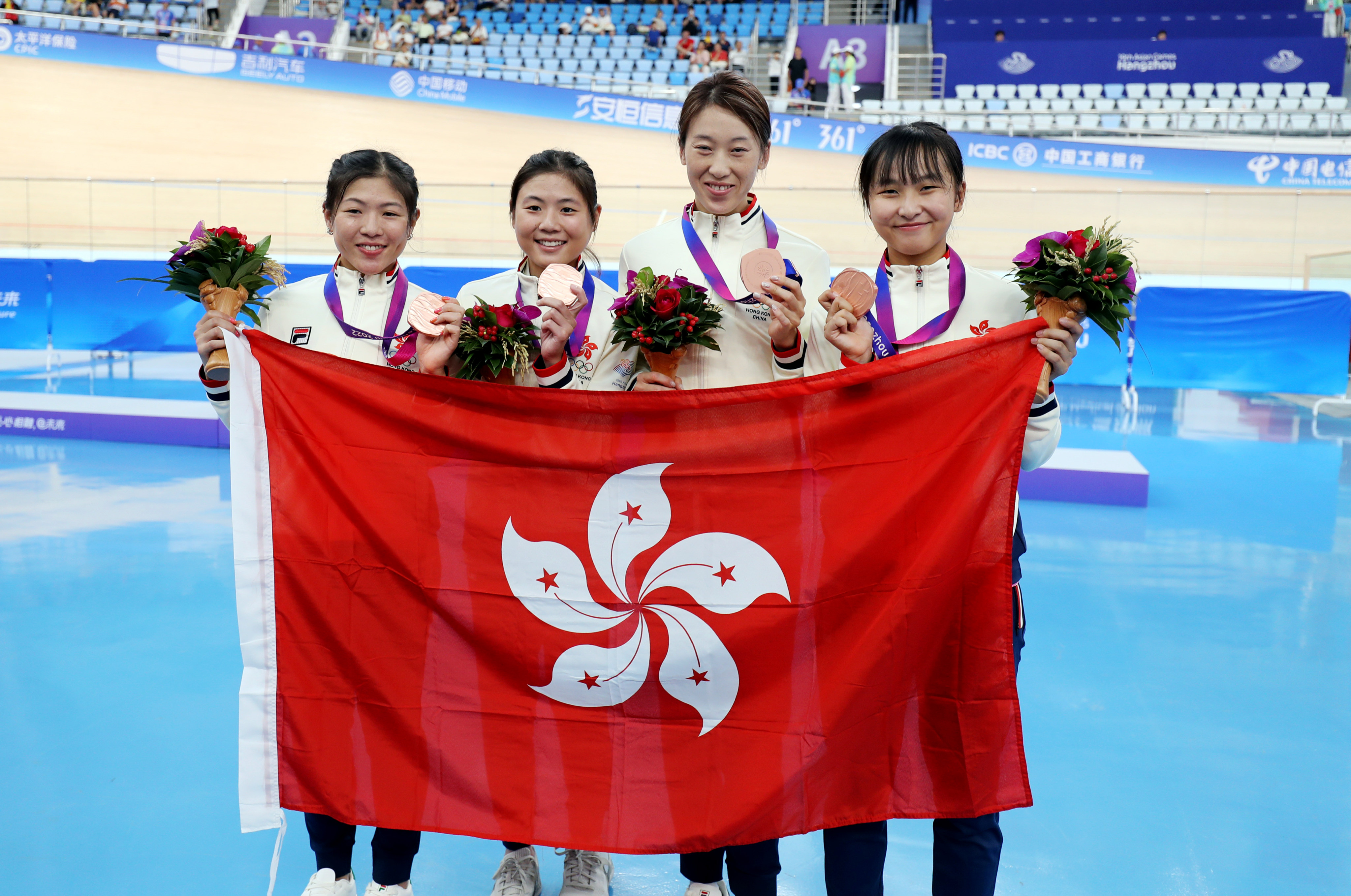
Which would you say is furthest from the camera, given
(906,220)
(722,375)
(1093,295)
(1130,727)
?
(1130,727)

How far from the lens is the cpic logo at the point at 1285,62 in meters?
15.7

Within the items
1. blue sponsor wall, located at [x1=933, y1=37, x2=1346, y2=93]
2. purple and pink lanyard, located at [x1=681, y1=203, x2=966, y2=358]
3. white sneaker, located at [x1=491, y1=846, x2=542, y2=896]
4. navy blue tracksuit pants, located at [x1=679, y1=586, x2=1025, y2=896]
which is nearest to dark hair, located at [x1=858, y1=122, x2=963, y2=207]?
purple and pink lanyard, located at [x1=681, y1=203, x2=966, y2=358]

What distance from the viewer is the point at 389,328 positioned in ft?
7.16

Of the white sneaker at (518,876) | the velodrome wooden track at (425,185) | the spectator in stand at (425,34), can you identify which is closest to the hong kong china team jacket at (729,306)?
the white sneaker at (518,876)

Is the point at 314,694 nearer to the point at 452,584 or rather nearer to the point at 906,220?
the point at 452,584

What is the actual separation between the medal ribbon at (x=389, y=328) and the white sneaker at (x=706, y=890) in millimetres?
1344

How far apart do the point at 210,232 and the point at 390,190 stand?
1.29ft

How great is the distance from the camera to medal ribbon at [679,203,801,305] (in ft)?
6.86

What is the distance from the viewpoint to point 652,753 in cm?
195

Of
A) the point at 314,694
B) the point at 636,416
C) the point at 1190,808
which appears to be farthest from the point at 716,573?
the point at 1190,808

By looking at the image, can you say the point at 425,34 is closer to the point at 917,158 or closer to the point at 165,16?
the point at 165,16

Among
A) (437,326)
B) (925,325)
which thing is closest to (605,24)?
(437,326)

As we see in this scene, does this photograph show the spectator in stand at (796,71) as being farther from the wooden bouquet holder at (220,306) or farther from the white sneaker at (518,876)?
the white sneaker at (518,876)

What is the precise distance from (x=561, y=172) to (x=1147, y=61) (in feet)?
56.1
